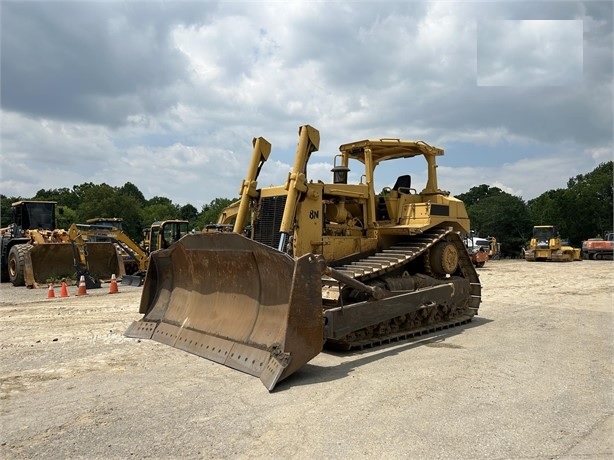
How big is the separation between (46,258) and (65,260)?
1.82ft

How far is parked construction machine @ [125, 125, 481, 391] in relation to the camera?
5484 mm

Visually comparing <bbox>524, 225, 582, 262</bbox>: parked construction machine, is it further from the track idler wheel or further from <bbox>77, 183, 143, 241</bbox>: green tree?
<bbox>77, 183, 143, 241</bbox>: green tree

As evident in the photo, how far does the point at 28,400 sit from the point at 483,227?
4919cm

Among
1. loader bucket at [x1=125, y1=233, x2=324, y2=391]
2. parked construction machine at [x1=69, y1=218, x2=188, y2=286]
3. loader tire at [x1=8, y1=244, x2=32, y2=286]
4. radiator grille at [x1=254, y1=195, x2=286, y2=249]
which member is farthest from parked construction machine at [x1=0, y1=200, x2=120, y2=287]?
radiator grille at [x1=254, y1=195, x2=286, y2=249]

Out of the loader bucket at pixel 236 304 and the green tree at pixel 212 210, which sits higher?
the green tree at pixel 212 210

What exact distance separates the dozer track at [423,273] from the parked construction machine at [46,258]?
412 inches

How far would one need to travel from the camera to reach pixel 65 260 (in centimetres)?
1591

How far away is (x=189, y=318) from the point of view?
6.88 m

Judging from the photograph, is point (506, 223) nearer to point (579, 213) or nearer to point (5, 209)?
point (579, 213)

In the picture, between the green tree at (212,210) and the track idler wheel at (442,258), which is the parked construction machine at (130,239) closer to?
the track idler wheel at (442,258)

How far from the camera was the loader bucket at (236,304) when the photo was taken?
17.1ft

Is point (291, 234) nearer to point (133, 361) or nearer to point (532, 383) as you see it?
point (133, 361)

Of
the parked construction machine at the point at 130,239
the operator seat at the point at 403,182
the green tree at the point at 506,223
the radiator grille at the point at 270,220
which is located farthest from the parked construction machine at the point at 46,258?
the green tree at the point at 506,223

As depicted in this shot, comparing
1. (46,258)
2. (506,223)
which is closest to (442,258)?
(46,258)
